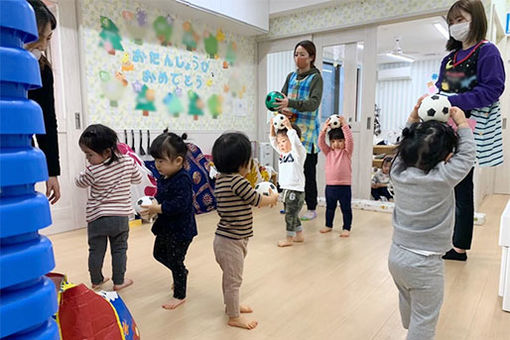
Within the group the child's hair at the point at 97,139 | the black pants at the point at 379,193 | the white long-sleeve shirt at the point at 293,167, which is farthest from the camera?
the black pants at the point at 379,193

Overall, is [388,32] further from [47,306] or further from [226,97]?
[47,306]

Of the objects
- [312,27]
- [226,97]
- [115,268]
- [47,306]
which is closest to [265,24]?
[312,27]

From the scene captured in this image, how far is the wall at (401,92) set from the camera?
7621 millimetres

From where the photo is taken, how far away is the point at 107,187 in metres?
1.73

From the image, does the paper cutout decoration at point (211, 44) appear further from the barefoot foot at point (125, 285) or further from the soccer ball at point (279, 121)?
the barefoot foot at point (125, 285)

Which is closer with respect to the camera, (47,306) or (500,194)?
(47,306)

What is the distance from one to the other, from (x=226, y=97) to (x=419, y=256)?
338cm

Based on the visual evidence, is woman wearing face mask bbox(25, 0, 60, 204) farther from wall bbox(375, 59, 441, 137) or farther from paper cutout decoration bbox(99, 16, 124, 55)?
wall bbox(375, 59, 441, 137)

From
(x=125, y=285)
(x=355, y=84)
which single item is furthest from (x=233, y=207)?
(x=355, y=84)

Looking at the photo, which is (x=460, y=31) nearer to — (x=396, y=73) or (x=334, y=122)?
(x=334, y=122)

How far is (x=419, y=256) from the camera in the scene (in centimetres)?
111

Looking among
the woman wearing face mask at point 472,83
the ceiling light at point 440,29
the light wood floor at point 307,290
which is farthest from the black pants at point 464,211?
the ceiling light at point 440,29

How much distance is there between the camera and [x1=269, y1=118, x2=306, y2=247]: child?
2.44 metres

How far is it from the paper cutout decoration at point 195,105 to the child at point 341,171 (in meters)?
1.58
